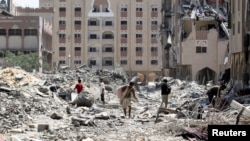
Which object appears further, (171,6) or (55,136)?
(171,6)

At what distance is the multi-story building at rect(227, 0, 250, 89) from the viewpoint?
101 ft

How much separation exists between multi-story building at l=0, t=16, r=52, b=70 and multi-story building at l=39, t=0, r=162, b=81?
12.8 m

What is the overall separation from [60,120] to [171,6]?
51865 mm

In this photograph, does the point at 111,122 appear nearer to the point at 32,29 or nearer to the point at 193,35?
the point at 193,35

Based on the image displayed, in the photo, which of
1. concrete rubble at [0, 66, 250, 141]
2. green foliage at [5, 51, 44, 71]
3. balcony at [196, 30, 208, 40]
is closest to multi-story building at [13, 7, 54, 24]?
green foliage at [5, 51, 44, 71]

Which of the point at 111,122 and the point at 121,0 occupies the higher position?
the point at 121,0

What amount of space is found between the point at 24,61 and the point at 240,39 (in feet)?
117

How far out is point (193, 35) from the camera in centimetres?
5294

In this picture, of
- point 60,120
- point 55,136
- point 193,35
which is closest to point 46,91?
point 60,120

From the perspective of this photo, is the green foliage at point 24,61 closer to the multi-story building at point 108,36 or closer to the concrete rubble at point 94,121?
the multi-story building at point 108,36

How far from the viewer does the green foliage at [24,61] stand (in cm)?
6127

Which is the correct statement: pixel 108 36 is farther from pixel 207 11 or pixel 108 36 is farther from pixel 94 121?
pixel 94 121

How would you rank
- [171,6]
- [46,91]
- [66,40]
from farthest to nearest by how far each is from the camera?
[66,40] → [171,6] → [46,91]

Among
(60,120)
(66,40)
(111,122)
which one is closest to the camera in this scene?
(111,122)
